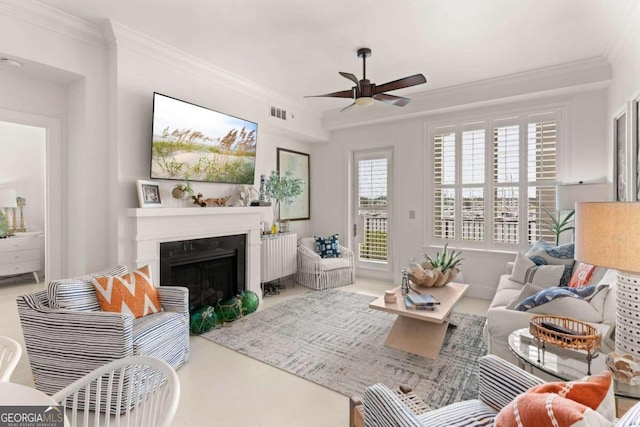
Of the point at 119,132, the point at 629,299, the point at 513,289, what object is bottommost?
the point at 513,289

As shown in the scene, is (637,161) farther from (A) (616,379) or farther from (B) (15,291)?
(B) (15,291)

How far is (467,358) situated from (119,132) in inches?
142

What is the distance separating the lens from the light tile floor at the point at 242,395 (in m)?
1.95

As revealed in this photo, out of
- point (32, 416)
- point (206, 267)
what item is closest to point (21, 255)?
point (206, 267)

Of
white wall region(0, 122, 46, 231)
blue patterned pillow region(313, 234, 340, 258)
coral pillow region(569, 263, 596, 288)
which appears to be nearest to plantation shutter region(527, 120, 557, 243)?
coral pillow region(569, 263, 596, 288)

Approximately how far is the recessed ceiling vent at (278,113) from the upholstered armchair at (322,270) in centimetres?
196

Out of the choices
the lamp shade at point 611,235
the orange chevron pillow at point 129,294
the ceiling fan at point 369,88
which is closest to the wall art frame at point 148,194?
the orange chevron pillow at point 129,294

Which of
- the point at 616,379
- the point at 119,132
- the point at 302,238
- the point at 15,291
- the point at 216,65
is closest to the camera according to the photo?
the point at 616,379

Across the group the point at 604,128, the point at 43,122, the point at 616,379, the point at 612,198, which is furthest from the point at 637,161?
the point at 43,122

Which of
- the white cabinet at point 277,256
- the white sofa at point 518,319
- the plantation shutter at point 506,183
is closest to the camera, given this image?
the white sofa at point 518,319

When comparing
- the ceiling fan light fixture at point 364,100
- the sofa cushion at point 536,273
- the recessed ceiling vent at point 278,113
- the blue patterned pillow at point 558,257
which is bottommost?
the sofa cushion at point 536,273

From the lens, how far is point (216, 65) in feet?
12.1

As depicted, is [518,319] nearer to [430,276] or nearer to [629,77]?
[430,276]

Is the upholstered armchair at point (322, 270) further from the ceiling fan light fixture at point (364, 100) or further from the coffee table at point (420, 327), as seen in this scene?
the ceiling fan light fixture at point (364, 100)
